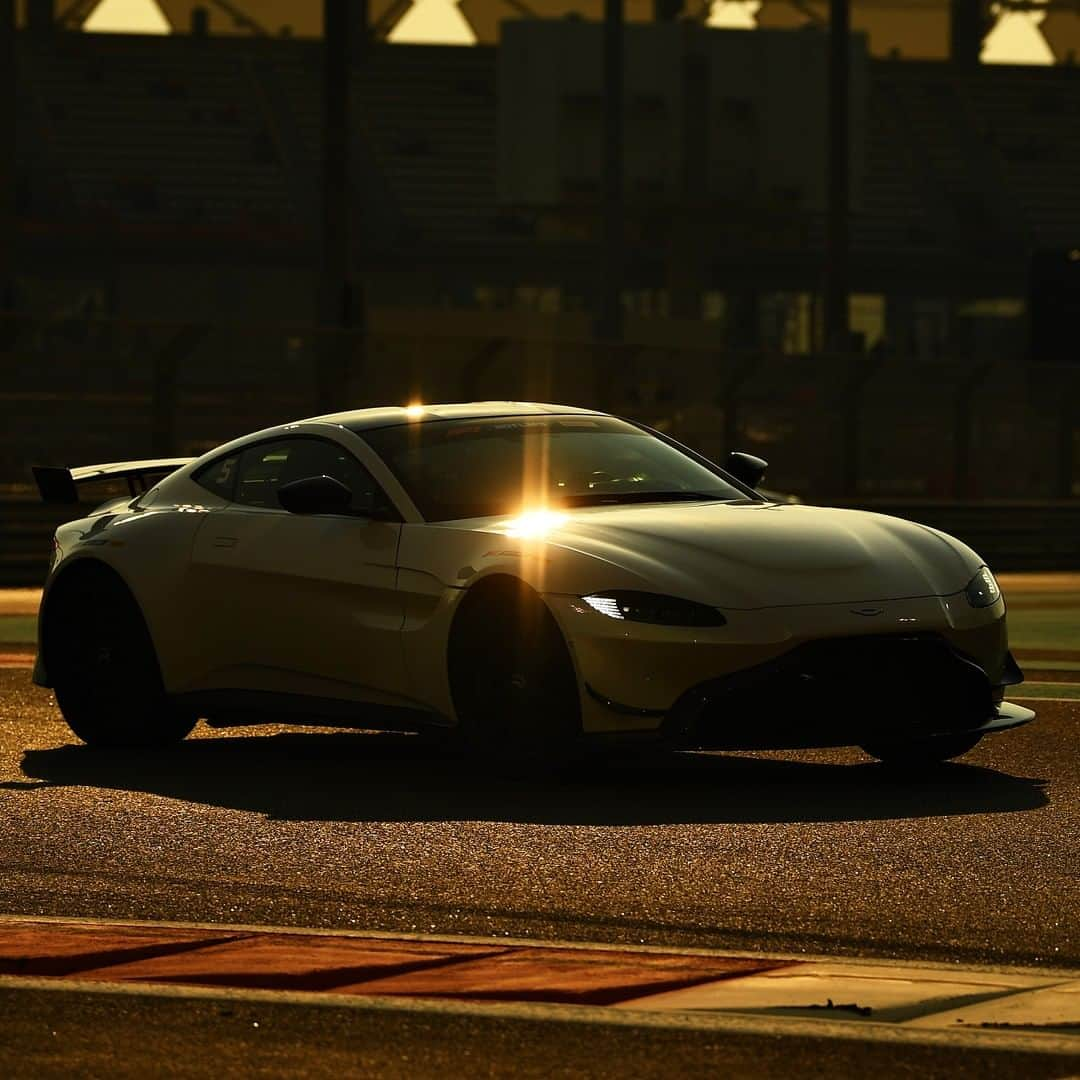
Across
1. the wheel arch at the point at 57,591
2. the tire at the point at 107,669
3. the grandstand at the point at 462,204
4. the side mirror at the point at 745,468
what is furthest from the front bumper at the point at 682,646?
the grandstand at the point at 462,204

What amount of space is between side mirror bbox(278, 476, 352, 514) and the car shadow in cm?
93

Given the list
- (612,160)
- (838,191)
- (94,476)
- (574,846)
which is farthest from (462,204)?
(574,846)

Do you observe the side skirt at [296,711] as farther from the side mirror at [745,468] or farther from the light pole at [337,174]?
the light pole at [337,174]

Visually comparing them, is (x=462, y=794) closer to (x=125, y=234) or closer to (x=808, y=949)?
(x=808, y=949)

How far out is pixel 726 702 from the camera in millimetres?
9312

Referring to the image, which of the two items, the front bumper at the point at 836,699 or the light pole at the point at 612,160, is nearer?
the front bumper at the point at 836,699

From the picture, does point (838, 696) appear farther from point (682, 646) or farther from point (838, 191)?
point (838, 191)

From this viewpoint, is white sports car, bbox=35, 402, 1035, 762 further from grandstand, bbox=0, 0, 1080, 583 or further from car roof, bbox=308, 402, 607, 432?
grandstand, bbox=0, 0, 1080, 583

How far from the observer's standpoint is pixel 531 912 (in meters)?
7.22

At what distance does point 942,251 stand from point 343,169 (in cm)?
3783

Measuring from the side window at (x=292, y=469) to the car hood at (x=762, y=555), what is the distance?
972 millimetres

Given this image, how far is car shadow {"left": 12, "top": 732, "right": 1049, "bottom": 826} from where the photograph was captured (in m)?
9.20

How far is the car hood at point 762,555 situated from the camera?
30.9 feet

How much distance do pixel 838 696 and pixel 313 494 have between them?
2.04 metres
